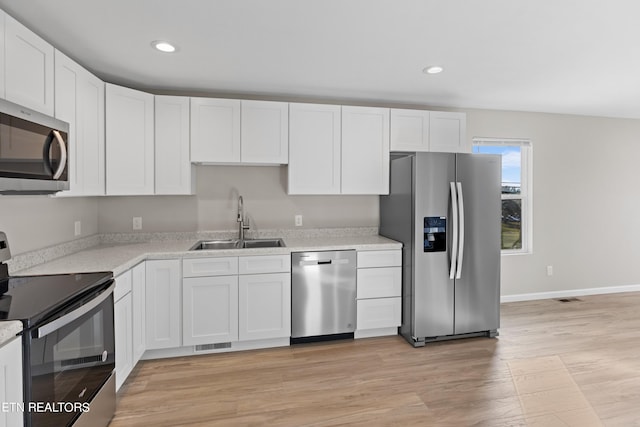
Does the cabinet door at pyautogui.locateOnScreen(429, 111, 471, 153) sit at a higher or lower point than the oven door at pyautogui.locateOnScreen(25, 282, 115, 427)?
higher

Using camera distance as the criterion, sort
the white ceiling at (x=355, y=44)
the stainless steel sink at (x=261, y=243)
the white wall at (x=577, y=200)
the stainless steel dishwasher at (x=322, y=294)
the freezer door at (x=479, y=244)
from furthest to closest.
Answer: the white wall at (x=577, y=200)
the stainless steel sink at (x=261, y=243)
the freezer door at (x=479, y=244)
the stainless steel dishwasher at (x=322, y=294)
the white ceiling at (x=355, y=44)

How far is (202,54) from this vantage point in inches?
101

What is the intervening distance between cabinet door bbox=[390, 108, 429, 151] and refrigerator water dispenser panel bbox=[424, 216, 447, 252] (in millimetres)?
884

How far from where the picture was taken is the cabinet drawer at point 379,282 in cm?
323

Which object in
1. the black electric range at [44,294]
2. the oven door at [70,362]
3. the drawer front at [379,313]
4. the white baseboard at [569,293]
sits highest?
the black electric range at [44,294]

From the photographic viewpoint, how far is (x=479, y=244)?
10.7 feet

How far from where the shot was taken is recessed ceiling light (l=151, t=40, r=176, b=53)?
2355mm

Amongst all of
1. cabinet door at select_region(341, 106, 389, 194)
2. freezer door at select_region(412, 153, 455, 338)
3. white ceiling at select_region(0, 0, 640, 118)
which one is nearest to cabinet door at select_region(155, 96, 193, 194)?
white ceiling at select_region(0, 0, 640, 118)

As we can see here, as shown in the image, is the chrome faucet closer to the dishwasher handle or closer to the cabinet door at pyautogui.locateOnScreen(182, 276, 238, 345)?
the cabinet door at pyautogui.locateOnScreen(182, 276, 238, 345)

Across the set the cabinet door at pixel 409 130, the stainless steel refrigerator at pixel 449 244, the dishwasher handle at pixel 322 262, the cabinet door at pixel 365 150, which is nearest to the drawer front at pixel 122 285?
the dishwasher handle at pixel 322 262

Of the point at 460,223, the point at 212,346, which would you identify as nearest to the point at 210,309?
the point at 212,346

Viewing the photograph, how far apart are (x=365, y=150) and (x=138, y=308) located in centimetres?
246

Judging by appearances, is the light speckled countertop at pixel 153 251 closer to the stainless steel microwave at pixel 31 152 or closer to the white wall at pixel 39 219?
the white wall at pixel 39 219

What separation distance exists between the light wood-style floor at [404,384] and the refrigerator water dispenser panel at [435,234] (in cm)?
91
